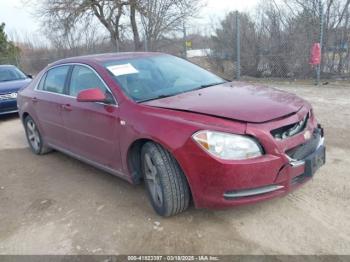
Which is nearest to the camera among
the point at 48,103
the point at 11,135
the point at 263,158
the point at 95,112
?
the point at 263,158

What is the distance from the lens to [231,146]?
2.69 meters

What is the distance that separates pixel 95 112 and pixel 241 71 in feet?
29.1

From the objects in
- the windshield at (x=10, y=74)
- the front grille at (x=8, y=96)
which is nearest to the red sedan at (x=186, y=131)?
the front grille at (x=8, y=96)

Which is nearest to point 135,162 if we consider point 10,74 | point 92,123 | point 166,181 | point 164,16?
point 166,181

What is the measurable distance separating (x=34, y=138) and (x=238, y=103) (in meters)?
3.91

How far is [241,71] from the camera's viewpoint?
11828 millimetres

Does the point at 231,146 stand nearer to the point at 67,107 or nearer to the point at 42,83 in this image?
the point at 67,107

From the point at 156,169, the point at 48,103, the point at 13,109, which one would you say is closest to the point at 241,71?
the point at 13,109

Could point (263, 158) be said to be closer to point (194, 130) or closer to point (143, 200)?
point (194, 130)

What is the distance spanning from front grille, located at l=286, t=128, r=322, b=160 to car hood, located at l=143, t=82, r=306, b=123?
0.97 ft

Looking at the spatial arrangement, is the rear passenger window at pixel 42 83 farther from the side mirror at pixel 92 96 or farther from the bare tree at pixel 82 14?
the bare tree at pixel 82 14

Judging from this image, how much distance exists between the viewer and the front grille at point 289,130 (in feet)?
9.04

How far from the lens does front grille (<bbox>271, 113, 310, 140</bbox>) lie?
2754mm

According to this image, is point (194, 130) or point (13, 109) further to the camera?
point (13, 109)
